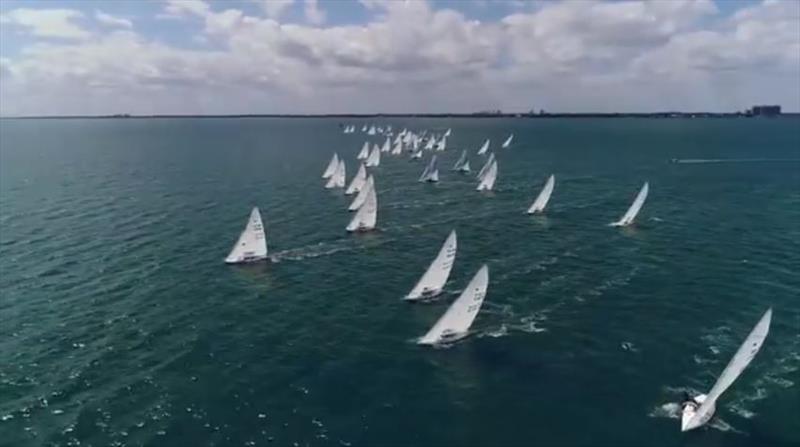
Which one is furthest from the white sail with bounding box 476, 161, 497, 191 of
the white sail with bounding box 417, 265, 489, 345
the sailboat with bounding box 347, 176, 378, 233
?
the white sail with bounding box 417, 265, 489, 345

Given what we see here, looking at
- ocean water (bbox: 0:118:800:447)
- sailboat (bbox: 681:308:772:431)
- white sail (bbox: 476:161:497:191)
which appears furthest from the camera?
white sail (bbox: 476:161:497:191)

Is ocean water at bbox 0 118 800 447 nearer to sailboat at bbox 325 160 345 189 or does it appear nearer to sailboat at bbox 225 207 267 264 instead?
sailboat at bbox 225 207 267 264

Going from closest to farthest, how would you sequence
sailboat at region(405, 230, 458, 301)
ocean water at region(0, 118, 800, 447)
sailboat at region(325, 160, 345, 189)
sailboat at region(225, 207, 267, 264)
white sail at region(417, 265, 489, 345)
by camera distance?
ocean water at region(0, 118, 800, 447), white sail at region(417, 265, 489, 345), sailboat at region(405, 230, 458, 301), sailboat at region(225, 207, 267, 264), sailboat at region(325, 160, 345, 189)

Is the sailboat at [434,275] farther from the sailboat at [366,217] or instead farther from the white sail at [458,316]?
the sailboat at [366,217]

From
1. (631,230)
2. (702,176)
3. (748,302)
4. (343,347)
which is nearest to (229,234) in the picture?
(343,347)

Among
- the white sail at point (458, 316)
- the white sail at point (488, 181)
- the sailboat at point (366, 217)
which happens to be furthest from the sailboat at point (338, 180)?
the white sail at point (458, 316)

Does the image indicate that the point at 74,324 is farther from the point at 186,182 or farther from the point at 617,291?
the point at 186,182
